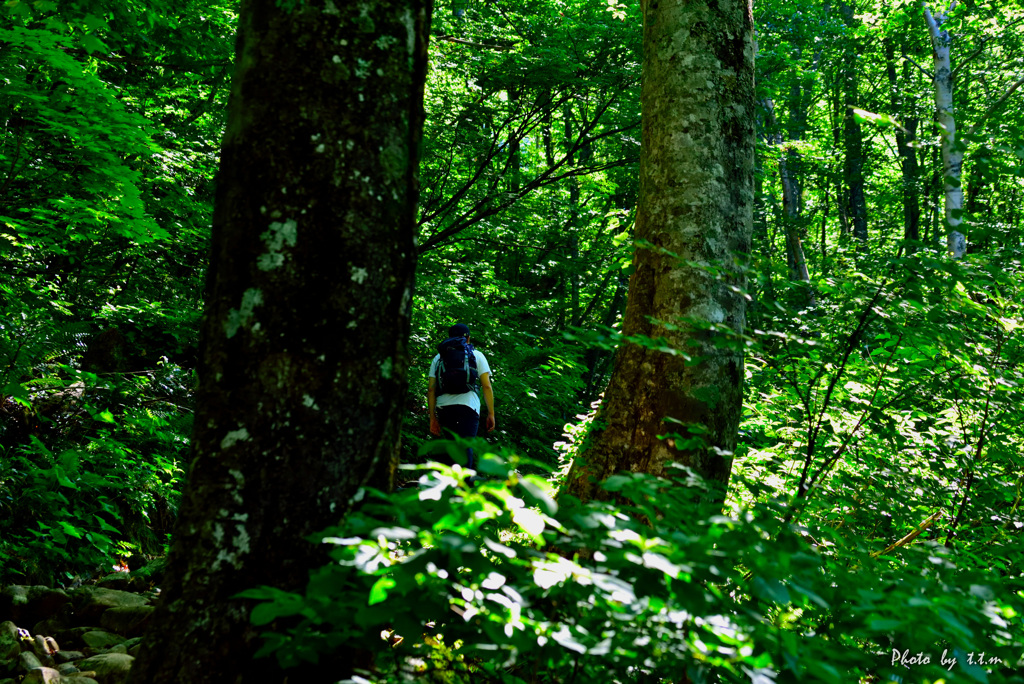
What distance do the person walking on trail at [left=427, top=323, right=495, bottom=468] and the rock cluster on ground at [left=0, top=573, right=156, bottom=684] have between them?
9.62 ft

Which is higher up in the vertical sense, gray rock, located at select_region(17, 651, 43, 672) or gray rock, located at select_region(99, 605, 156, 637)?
gray rock, located at select_region(17, 651, 43, 672)

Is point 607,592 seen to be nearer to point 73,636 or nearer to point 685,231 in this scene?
point 685,231

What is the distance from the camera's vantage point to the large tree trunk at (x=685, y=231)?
3477 millimetres

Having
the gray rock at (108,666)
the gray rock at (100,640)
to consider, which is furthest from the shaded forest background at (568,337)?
the gray rock at (108,666)

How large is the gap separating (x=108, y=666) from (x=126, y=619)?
0.88m

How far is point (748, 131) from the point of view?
3814 mm

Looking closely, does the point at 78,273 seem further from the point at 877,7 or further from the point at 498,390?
the point at 877,7

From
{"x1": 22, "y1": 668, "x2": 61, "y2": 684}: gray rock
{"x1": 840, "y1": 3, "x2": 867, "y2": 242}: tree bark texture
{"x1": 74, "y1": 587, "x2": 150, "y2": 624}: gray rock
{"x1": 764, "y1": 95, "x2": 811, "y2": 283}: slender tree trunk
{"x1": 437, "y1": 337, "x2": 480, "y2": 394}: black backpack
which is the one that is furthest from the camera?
{"x1": 840, "y1": 3, "x2": 867, "y2": 242}: tree bark texture

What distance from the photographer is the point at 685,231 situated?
366 centimetres

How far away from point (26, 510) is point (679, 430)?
15.2 ft

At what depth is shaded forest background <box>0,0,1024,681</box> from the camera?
1.76m

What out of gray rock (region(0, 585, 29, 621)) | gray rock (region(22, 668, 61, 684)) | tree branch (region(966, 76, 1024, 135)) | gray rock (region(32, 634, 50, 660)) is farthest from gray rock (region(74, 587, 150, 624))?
tree branch (region(966, 76, 1024, 135))

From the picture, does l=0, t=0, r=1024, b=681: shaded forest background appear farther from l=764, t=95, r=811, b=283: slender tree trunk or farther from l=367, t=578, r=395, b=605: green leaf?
l=764, t=95, r=811, b=283: slender tree trunk

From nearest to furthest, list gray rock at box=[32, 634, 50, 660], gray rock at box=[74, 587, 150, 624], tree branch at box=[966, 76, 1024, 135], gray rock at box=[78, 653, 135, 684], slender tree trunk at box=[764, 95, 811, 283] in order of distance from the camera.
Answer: tree branch at box=[966, 76, 1024, 135] → gray rock at box=[78, 653, 135, 684] → gray rock at box=[32, 634, 50, 660] → gray rock at box=[74, 587, 150, 624] → slender tree trunk at box=[764, 95, 811, 283]
